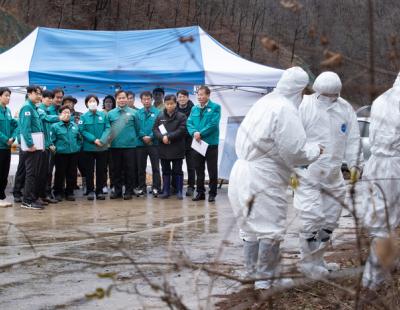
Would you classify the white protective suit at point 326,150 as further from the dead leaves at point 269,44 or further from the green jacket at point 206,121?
the green jacket at point 206,121

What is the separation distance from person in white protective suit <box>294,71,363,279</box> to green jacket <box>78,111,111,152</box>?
7.58 meters

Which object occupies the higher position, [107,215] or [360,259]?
[360,259]

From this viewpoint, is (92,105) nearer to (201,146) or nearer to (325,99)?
(201,146)

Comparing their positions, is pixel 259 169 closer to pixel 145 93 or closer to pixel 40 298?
pixel 40 298

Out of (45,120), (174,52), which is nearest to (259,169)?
(45,120)

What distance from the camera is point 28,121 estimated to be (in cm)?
1309

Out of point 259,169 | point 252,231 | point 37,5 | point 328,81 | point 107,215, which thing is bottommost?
point 107,215

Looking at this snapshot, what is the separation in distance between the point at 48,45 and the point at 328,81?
451 inches

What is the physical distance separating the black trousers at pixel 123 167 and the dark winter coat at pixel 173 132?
571 millimetres

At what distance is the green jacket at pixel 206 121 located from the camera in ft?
48.4

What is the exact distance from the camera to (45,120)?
45.3 feet

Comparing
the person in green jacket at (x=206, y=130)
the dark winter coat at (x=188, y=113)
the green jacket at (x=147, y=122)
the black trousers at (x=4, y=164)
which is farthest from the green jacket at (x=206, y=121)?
the black trousers at (x=4, y=164)

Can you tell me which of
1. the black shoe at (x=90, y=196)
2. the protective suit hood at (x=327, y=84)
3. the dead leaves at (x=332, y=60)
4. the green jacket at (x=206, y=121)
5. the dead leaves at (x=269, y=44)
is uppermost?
the dead leaves at (x=269, y=44)

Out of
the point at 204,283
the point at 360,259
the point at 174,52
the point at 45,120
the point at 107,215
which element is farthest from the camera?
the point at 174,52
